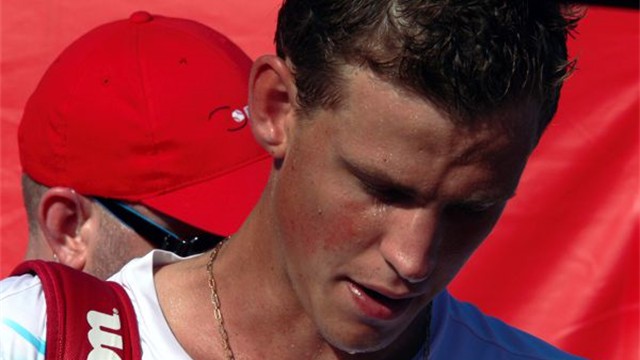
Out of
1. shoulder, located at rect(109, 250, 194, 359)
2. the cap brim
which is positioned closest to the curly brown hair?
shoulder, located at rect(109, 250, 194, 359)

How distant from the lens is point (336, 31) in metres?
1.77

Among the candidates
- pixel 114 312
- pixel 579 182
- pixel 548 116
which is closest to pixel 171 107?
pixel 114 312

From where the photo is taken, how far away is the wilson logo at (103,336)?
1.75 m

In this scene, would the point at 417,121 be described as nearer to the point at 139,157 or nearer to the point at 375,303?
the point at 375,303

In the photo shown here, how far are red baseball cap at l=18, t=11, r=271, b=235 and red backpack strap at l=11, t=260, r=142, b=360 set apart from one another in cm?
59

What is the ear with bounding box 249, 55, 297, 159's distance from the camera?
1859 millimetres

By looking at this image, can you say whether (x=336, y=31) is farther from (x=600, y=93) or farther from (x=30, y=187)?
(x=600, y=93)

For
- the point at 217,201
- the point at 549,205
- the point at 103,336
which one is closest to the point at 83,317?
the point at 103,336

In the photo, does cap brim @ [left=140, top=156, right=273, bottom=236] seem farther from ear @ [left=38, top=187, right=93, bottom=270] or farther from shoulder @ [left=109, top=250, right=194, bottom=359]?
shoulder @ [left=109, top=250, right=194, bottom=359]

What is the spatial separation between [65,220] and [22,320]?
0.78 meters

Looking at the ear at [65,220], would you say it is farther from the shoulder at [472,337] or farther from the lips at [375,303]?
the lips at [375,303]

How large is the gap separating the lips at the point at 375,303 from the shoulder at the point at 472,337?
25 centimetres

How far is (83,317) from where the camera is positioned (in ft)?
5.82

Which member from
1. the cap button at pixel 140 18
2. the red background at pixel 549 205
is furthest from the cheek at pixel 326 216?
the red background at pixel 549 205
